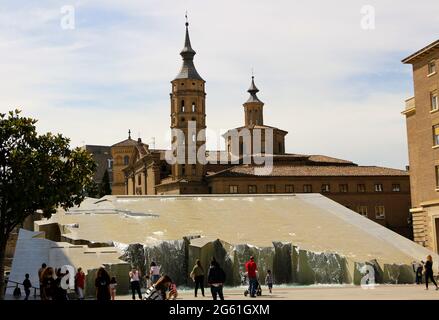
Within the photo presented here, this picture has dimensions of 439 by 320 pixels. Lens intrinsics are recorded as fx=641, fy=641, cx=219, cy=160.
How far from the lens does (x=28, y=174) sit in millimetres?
26969

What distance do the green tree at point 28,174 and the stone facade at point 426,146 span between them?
26.6 metres

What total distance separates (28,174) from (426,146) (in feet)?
98.0

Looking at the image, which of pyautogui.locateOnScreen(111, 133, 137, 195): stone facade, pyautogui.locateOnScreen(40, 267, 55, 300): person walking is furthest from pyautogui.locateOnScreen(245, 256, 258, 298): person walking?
pyautogui.locateOnScreen(111, 133, 137, 195): stone facade

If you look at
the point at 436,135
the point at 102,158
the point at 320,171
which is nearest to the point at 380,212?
the point at 320,171

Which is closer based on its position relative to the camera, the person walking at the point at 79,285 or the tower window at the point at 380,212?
the person walking at the point at 79,285

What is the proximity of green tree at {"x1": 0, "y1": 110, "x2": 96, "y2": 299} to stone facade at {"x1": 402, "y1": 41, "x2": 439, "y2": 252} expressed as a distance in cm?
2659

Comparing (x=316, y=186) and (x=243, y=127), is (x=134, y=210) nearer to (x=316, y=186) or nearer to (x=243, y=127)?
(x=316, y=186)

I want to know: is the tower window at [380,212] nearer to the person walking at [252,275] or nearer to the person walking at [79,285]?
the person walking at [252,275]

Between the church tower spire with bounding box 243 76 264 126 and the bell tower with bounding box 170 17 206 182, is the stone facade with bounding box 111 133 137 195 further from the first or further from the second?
the bell tower with bounding box 170 17 206 182

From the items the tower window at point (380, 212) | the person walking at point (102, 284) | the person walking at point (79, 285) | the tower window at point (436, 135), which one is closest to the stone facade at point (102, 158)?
the tower window at point (380, 212)

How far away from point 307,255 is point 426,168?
1713 cm

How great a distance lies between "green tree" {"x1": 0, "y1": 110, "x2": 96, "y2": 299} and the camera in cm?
2684

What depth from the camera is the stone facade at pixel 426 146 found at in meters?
44.5
